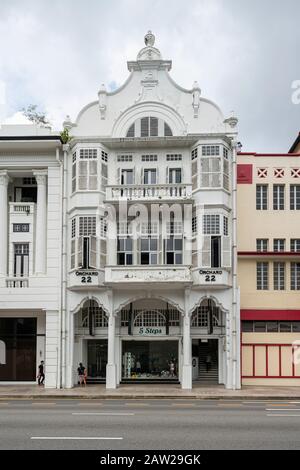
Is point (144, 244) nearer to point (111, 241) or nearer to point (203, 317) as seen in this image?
point (111, 241)

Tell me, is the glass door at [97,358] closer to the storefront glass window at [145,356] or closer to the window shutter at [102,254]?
the storefront glass window at [145,356]

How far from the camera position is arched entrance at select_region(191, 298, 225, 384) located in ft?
120

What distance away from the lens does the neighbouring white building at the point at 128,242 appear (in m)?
35.2

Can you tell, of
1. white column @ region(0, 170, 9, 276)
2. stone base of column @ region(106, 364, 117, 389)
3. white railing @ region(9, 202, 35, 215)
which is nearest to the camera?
stone base of column @ region(106, 364, 117, 389)

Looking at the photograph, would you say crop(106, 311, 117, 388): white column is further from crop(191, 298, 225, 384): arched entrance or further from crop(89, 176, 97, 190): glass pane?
crop(89, 176, 97, 190): glass pane

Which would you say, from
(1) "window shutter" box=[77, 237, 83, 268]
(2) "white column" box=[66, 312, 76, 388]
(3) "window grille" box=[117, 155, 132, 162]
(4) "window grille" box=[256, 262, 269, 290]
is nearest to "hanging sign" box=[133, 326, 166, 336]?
(2) "white column" box=[66, 312, 76, 388]

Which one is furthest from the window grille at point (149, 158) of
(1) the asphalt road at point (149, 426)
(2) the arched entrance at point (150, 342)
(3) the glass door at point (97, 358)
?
(1) the asphalt road at point (149, 426)

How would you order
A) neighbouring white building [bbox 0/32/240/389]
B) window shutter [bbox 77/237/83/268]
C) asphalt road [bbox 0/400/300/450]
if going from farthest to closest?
1. window shutter [bbox 77/237/83/268]
2. neighbouring white building [bbox 0/32/240/389]
3. asphalt road [bbox 0/400/300/450]

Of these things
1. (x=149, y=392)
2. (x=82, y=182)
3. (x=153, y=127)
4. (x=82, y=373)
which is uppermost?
(x=153, y=127)

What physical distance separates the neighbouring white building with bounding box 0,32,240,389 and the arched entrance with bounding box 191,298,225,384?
0.07 m

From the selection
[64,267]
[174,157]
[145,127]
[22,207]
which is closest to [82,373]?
[64,267]

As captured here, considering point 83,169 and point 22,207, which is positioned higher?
point 83,169

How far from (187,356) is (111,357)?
4.03 m

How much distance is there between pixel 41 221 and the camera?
1463 inches
